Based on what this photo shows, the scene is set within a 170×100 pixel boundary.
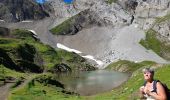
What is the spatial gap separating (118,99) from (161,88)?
32.2m

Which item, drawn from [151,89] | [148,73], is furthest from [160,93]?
[148,73]

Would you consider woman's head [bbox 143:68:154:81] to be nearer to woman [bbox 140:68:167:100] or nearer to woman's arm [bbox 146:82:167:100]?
woman [bbox 140:68:167:100]

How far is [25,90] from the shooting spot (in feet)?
277

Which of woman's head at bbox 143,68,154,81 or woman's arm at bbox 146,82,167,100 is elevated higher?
woman's head at bbox 143,68,154,81

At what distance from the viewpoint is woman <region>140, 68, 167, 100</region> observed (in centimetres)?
2152

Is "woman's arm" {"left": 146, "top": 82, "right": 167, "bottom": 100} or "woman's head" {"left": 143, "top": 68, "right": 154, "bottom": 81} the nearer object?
"woman's arm" {"left": 146, "top": 82, "right": 167, "bottom": 100}

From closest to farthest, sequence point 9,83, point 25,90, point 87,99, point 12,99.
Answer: point 87,99 < point 12,99 < point 25,90 < point 9,83

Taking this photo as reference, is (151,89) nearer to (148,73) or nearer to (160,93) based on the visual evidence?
(148,73)

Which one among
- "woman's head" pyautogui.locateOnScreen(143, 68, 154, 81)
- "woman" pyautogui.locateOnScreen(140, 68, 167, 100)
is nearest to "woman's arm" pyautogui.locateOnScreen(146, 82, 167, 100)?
"woman" pyautogui.locateOnScreen(140, 68, 167, 100)

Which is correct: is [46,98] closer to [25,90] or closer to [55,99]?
[55,99]

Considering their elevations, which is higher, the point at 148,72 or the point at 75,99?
the point at 148,72

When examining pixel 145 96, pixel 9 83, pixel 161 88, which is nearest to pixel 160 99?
pixel 161 88

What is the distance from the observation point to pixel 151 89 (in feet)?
73.6

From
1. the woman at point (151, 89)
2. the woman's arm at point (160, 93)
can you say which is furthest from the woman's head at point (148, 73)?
the woman's arm at point (160, 93)
